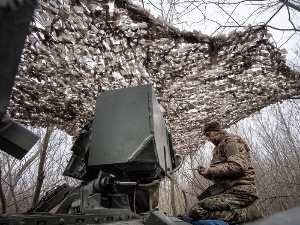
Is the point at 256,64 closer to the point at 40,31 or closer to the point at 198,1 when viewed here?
the point at 198,1

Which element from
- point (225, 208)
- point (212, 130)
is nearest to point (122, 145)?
point (225, 208)

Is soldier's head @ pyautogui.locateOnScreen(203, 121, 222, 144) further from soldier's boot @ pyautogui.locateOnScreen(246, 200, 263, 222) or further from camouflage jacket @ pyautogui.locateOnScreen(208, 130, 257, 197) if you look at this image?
soldier's boot @ pyautogui.locateOnScreen(246, 200, 263, 222)

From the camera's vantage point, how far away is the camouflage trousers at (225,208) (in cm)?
267

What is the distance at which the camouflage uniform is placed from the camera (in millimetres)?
2721

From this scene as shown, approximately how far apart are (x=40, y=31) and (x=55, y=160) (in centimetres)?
1002

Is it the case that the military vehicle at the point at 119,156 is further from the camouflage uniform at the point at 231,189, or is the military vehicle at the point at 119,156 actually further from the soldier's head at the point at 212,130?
the soldier's head at the point at 212,130

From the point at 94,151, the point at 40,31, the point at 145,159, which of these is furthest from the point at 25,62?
the point at 145,159

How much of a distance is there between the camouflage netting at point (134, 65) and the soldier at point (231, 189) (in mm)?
1515

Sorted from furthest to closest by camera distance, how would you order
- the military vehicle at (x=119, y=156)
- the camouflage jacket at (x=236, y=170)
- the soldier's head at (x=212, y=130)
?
the soldier's head at (x=212, y=130), the camouflage jacket at (x=236, y=170), the military vehicle at (x=119, y=156)

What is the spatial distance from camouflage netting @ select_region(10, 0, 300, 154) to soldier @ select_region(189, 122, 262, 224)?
1.51 m

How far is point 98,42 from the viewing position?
3352mm

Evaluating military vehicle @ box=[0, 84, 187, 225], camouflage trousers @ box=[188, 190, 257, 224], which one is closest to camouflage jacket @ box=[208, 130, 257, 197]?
camouflage trousers @ box=[188, 190, 257, 224]

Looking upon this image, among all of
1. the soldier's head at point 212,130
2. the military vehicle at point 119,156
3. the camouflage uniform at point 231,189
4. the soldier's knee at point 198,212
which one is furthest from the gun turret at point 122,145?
the soldier's head at point 212,130

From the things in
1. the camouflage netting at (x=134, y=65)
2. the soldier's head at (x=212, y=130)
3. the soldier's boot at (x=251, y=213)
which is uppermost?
the camouflage netting at (x=134, y=65)
